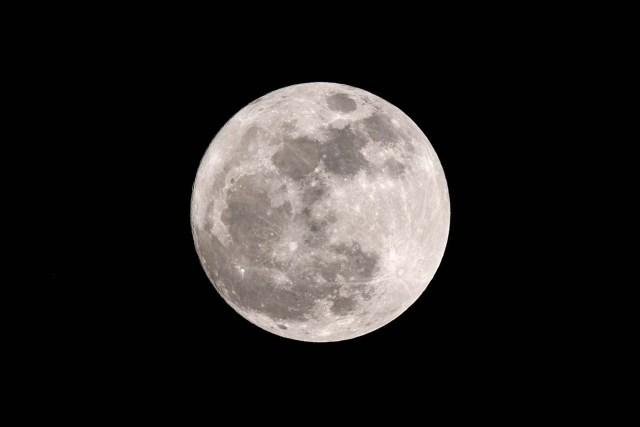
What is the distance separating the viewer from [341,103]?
16.2 feet

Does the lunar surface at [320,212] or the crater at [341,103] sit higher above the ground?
the crater at [341,103]

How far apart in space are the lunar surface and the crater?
11mm

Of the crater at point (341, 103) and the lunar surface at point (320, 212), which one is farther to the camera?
the crater at point (341, 103)

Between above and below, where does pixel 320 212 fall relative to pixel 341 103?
below

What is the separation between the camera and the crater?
16.0ft

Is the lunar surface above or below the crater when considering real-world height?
below

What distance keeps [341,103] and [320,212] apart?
118 centimetres

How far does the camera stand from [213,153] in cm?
519

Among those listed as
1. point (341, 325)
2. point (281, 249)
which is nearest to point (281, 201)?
point (281, 249)

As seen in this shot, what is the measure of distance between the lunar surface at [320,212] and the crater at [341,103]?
0.01m

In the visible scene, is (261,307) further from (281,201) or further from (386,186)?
(386,186)

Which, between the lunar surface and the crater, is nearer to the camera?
the lunar surface

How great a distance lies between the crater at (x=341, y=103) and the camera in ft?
16.0

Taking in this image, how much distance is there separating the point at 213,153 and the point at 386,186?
5.93ft
